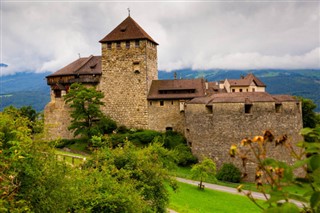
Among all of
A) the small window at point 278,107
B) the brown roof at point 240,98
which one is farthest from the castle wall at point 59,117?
the small window at point 278,107

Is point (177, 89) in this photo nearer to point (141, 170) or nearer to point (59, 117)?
point (59, 117)

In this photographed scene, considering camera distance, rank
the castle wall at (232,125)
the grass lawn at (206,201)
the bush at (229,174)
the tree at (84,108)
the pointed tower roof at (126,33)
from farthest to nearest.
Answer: the pointed tower roof at (126,33)
the tree at (84,108)
the castle wall at (232,125)
the bush at (229,174)
the grass lawn at (206,201)

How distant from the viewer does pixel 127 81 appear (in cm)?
4212

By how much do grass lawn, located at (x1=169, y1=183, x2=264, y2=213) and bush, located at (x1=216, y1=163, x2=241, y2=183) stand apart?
11.1 feet

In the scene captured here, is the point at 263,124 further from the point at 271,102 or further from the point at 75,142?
the point at 75,142

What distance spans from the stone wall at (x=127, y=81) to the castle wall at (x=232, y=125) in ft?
20.6

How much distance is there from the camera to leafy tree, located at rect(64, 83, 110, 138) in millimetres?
38906

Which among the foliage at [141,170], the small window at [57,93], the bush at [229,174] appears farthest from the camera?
the small window at [57,93]

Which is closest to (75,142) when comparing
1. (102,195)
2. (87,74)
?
(87,74)

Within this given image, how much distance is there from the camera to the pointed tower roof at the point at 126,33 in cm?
4188

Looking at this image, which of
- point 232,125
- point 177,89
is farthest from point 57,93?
point 232,125

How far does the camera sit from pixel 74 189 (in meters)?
12.6

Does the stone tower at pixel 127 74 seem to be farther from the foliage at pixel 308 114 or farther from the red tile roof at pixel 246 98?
the foliage at pixel 308 114

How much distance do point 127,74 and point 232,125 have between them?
1368 centimetres
